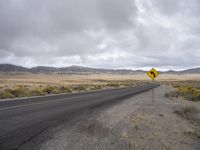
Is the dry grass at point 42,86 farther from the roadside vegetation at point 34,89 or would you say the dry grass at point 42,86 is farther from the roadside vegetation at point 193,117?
the roadside vegetation at point 193,117

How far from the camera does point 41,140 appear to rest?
20.9 ft

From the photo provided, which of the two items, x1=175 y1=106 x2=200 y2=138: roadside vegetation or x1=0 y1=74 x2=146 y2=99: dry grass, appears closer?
x1=175 y1=106 x2=200 y2=138: roadside vegetation

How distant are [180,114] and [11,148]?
1035cm

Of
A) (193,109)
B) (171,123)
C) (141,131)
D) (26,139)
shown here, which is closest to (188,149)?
(141,131)

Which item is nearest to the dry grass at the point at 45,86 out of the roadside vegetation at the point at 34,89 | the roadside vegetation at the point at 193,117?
the roadside vegetation at the point at 34,89

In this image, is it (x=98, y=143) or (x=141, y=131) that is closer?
(x=98, y=143)

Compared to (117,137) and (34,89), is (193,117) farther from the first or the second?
(34,89)

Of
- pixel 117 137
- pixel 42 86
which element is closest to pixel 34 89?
pixel 42 86

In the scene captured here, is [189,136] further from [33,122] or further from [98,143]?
[33,122]

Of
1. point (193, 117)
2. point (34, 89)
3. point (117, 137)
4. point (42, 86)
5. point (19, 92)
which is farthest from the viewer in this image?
point (42, 86)

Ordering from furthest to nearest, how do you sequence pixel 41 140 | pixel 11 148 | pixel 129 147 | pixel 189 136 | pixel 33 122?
pixel 33 122 < pixel 189 136 < pixel 41 140 < pixel 129 147 < pixel 11 148

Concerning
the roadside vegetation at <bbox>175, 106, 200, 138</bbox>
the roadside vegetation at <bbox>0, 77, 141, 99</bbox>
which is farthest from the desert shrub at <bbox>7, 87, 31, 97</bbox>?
the roadside vegetation at <bbox>175, 106, 200, 138</bbox>

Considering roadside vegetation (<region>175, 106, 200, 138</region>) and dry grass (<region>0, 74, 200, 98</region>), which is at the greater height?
dry grass (<region>0, 74, 200, 98</region>)

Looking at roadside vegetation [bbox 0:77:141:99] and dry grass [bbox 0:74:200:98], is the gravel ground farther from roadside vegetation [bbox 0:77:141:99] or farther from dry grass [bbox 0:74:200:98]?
dry grass [bbox 0:74:200:98]
